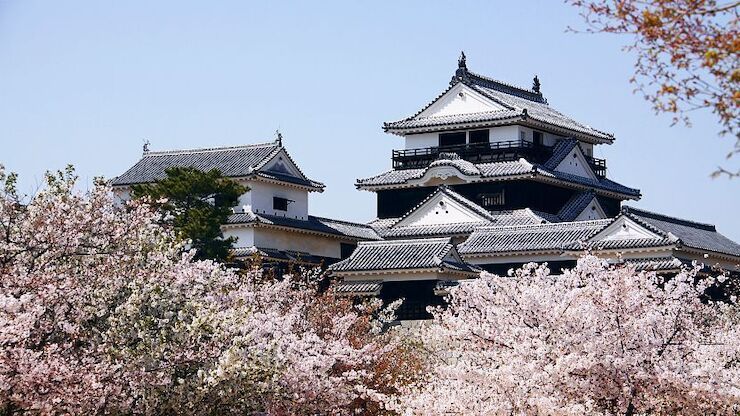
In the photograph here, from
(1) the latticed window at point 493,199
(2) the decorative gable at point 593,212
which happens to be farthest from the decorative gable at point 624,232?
(1) the latticed window at point 493,199

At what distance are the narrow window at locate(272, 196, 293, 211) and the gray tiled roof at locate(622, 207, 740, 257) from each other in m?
13.8

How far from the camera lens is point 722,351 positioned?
21812 millimetres

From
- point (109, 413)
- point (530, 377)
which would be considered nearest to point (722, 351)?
point (530, 377)

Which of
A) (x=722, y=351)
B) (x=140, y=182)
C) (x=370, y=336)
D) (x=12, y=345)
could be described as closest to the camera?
(x=12, y=345)

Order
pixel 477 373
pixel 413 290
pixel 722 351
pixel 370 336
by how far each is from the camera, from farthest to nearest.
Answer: pixel 413 290, pixel 370 336, pixel 722 351, pixel 477 373

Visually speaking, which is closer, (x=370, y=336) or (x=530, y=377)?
(x=530, y=377)

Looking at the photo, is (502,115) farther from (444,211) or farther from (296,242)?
(296,242)

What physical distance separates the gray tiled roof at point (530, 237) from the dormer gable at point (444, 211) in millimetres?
2243

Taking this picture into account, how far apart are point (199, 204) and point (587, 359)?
24.4 metres

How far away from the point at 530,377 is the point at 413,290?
2311 centimetres

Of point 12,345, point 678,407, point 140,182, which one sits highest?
point 140,182

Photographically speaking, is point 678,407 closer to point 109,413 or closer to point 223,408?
point 223,408

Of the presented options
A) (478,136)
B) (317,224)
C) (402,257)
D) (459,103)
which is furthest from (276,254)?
(459,103)

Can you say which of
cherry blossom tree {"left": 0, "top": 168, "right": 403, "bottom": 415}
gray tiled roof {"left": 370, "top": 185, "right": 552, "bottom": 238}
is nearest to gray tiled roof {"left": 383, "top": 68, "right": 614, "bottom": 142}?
gray tiled roof {"left": 370, "top": 185, "right": 552, "bottom": 238}
